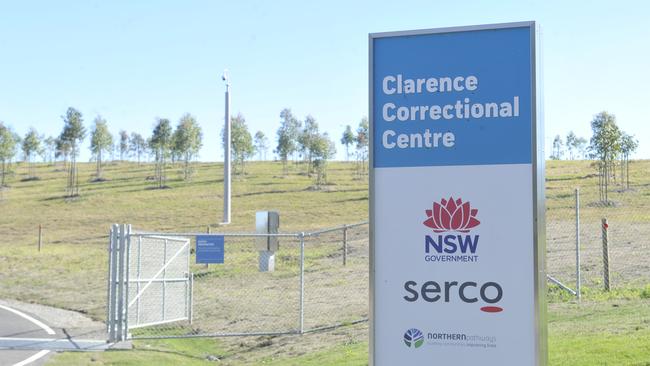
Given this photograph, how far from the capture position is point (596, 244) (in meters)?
24.4

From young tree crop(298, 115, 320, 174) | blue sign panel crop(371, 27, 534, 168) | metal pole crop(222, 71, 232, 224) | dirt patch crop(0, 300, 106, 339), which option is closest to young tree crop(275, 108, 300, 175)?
young tree crop(298, 115, 320, 174)

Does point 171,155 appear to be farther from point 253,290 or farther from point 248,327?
point 248,327

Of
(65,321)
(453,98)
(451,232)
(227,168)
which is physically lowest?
(65,321)

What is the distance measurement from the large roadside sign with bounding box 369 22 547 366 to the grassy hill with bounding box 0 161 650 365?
3795 mm

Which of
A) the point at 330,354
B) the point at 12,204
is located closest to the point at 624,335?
the point at 330,354

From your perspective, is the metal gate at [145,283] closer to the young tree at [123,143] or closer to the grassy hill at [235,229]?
the grassy hill at [235,229]

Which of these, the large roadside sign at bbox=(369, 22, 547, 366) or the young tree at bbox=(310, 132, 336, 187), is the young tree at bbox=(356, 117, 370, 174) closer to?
the young tree at bbox=(310, 132, 336, 187)

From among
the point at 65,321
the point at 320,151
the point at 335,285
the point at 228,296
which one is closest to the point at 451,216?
the point at 65,321

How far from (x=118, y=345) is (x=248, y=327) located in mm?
2989

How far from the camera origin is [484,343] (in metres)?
4.54

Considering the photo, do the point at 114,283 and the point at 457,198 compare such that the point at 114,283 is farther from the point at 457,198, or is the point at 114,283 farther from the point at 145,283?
the point at 457,198

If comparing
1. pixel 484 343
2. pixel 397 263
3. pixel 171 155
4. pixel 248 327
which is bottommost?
pixel 248 327

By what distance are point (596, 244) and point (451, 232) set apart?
21.6 m

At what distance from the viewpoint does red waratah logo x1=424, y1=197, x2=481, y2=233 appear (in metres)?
4.57
